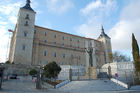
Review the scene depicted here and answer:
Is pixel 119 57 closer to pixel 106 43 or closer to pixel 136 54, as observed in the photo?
pixel 106 43

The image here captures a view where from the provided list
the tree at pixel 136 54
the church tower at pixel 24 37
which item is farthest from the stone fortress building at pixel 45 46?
the tree at pixel 136 54

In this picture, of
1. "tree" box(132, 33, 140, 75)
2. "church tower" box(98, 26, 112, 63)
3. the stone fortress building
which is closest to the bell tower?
the stone fortress building

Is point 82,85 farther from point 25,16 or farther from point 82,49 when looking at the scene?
point 82,49

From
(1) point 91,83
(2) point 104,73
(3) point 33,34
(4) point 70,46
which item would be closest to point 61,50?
(4) point 70,46

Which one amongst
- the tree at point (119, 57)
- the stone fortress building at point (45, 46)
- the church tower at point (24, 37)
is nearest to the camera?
the church tower at point (24, 37)

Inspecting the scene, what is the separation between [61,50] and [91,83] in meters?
33.1

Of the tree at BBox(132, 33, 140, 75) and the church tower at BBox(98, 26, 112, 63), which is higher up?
the church tower at BBox(98, 26, 112, 63)

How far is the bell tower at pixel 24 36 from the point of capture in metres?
A: 36.7

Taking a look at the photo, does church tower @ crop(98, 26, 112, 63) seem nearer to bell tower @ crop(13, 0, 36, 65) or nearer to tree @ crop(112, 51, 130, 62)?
tree @ crop(112, 51, 130, 62)

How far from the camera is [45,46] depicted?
45188mm

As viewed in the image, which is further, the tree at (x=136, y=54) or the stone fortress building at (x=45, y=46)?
the stone fortress building at (x=45, y=46)

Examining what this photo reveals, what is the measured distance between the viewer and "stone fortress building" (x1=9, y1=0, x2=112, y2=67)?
38.3 m

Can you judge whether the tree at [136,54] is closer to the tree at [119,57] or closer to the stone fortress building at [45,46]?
the stone fortress building at [45,46]

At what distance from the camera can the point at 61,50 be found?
48562 mm
